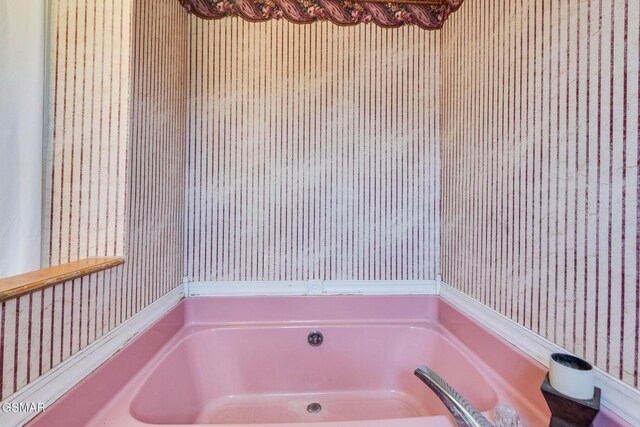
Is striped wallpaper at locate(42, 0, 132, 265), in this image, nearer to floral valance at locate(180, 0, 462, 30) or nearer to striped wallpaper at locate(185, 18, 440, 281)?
striped wallpaper at locate(185, 18, 440, 281)

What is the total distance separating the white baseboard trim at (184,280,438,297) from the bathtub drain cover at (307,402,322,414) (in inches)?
20.4

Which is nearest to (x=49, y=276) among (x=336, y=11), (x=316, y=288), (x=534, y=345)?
(x=316, y=288)

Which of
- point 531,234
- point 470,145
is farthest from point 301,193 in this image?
point 531,234

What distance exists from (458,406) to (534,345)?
0.35 metres

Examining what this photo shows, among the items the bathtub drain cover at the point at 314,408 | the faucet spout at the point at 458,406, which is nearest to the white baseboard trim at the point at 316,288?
the bathtub drain cover at the point at 314,408

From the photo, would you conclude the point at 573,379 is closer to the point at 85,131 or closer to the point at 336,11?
the point at 85,131

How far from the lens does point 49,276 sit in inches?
24.6

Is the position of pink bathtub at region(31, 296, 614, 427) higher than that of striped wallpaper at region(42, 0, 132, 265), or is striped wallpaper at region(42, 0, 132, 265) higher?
striped wallpaper at region(42, 0, 132, 265)

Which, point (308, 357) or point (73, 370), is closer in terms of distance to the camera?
point (73, 370)

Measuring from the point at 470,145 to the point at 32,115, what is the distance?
160cm

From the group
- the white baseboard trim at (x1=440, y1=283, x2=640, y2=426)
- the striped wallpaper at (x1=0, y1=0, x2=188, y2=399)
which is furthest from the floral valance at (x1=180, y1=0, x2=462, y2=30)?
the white baseboard trim at (x1=440, y1=283, x2=640, y2=426)

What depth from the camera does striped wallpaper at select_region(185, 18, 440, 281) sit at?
133 cm

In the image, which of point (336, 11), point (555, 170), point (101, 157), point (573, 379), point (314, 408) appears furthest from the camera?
point (336, 11)

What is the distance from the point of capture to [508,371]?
878 millimetres
